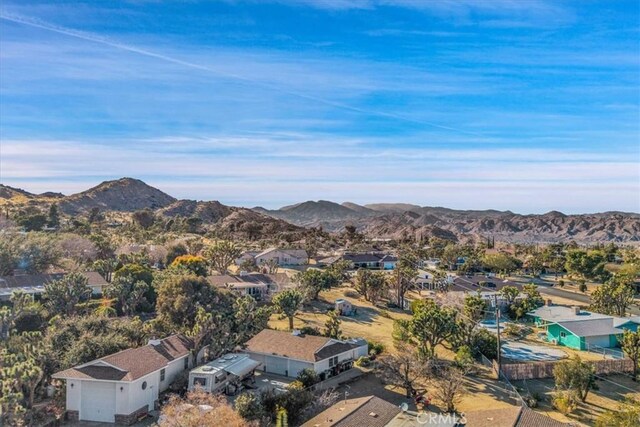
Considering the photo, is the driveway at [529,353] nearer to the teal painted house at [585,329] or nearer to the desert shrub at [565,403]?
the teal painted house at [585,329]

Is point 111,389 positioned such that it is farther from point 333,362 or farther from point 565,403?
point 565,403

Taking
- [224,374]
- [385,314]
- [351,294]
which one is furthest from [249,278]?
[224,374]

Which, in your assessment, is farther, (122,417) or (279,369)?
(279,369)

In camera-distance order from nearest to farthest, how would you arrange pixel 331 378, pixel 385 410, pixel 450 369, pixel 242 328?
1. pixel 385 410
2. pixel 450 369
3. pixel 331 378
4. pixel 242 328

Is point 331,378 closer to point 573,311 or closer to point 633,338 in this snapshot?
point 633,338

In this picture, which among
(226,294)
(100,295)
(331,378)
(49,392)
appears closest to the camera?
(49,392)

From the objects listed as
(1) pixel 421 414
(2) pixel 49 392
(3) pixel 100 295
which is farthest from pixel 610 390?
(3) pixel 100 295

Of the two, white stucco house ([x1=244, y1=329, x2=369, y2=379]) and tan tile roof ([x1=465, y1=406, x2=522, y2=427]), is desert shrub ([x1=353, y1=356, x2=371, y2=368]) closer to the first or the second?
white stucco house ([x1=244, y1=329, x2=369, y2=379])

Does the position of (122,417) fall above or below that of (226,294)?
below

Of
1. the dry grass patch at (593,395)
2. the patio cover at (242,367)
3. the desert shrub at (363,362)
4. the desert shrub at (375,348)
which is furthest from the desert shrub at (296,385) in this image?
the dry grass patch at (593,395)
